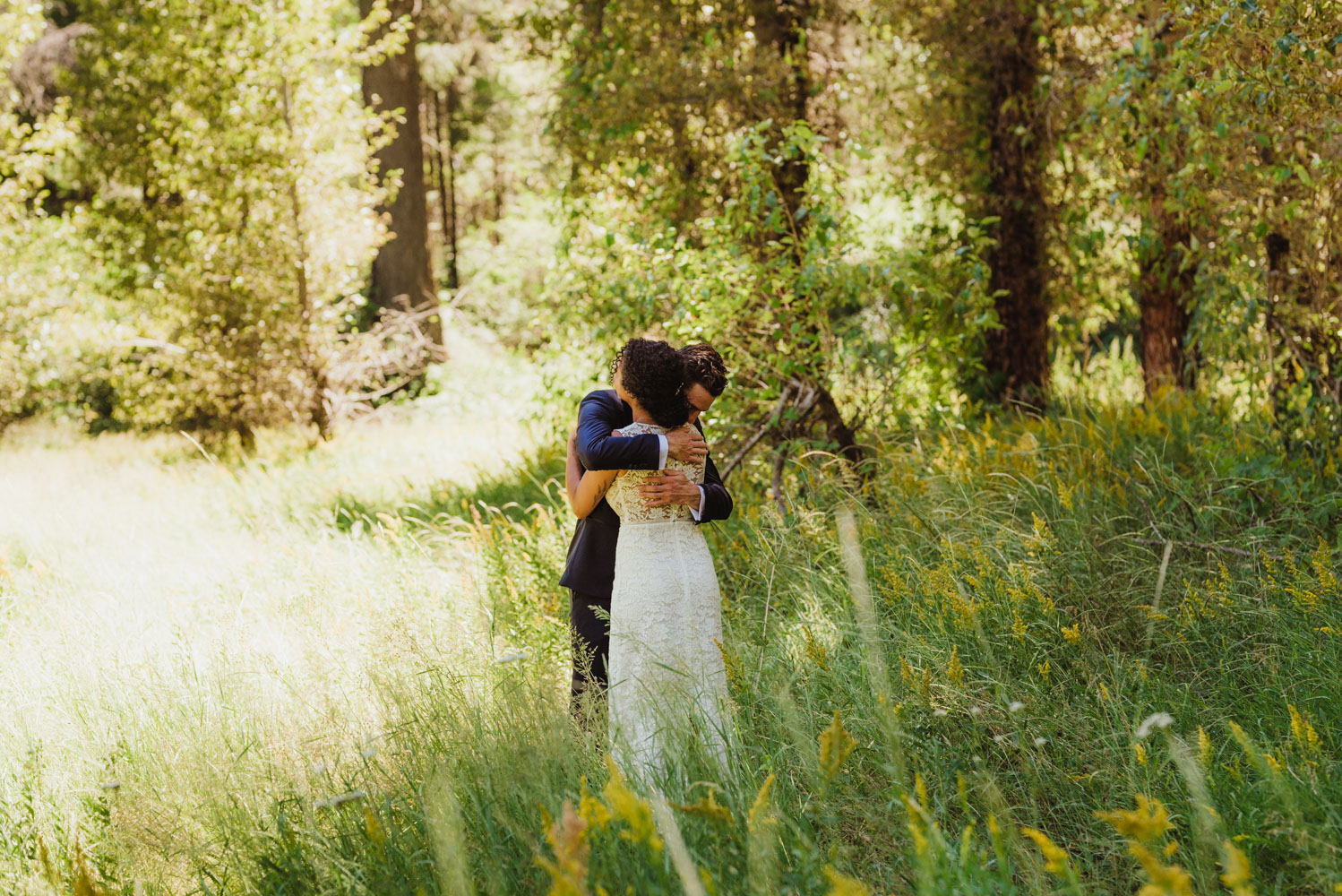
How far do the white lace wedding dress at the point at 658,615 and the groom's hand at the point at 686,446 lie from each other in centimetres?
3

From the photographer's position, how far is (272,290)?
1159cm

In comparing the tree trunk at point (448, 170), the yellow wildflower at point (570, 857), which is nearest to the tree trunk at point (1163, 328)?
the yellow wildflower at point (570, 857)

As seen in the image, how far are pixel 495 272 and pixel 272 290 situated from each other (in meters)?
Answer: 7.56

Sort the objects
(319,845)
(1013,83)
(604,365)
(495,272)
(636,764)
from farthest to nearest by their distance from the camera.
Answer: (495,272)
(1013,83)
(604,365)
(636,764)
(319,845)

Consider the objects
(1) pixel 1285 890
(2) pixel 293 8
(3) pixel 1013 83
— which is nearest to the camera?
(1) pixel 1285 890

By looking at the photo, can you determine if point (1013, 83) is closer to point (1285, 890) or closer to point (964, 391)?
point (964, 391)

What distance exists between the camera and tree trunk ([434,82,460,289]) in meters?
24.1

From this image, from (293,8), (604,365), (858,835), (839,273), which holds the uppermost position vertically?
Result: (293,8)

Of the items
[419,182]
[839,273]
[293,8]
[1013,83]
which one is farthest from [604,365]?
[419,182]

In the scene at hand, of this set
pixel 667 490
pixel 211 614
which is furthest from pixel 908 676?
pixel 211 614

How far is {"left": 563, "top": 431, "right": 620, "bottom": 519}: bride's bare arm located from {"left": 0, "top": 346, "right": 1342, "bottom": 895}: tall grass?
0.69 meters

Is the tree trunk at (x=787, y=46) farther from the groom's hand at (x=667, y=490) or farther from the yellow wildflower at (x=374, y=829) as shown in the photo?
the yellow wildflower at (x=374, y=829)

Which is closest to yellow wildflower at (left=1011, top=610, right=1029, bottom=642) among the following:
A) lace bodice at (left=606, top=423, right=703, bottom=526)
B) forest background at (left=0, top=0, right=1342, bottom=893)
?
forest background at (left=0, top=0, right=1342, bottom=893)

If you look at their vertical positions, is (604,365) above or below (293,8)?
below
